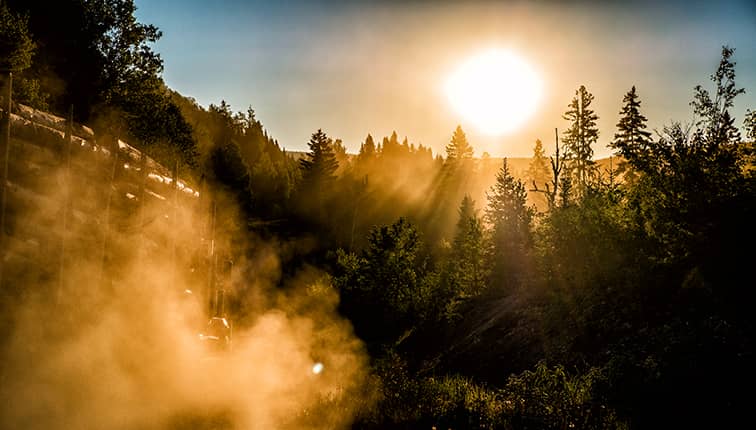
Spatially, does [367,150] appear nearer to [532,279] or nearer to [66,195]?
[532,279]

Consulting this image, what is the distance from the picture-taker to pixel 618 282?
725 inches

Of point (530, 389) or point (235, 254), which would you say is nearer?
point (530, 389)

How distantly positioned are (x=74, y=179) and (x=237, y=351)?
9097mm

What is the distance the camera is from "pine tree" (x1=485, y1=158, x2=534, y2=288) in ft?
128

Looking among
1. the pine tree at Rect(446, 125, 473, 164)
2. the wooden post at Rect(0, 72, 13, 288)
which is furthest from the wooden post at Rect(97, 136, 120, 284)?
the pine tree at Rect(446, 125, 473, 164)

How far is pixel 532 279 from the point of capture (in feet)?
94.3

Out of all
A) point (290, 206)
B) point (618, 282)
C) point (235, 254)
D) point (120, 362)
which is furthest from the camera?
point (290, 206)

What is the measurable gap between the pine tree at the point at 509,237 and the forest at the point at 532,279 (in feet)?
0.54

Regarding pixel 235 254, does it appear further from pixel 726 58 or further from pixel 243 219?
pixel 726 58

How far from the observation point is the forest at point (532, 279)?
409 inches

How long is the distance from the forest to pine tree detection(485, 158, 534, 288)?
16 centimetres

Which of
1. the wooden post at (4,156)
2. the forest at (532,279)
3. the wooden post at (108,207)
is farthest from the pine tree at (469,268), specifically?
the wooden post at (4,156)

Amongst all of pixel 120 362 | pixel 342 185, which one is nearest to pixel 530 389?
pixel 120 362

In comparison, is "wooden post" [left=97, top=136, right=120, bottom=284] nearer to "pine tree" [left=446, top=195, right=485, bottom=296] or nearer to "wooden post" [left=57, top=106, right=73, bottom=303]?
"wooden post" [left=57, top=106, right=73, bottom=303]
